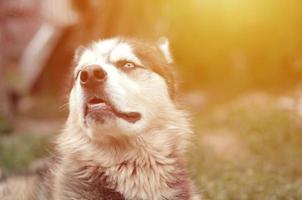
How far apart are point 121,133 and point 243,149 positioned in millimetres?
2227

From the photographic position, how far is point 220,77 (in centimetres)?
632

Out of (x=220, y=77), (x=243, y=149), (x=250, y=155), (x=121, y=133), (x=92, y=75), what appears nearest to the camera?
(x=92, y=75)

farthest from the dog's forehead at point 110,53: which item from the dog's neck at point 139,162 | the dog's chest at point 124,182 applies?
the dog's chest at point 124,182

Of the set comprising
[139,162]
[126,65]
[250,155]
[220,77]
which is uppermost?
[220,77]

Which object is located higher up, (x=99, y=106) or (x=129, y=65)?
(x=129, y=65)

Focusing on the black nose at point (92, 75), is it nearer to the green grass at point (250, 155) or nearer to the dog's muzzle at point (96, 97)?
the dog's muzzle at point (96, 97)

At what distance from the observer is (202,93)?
617 cm

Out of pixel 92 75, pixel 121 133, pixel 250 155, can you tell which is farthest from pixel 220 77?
pixel 92 75

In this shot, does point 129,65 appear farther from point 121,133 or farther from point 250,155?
point 250,155

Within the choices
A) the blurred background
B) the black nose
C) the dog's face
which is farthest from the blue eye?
the blurred background

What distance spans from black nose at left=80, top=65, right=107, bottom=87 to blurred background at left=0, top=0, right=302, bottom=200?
1.09 m

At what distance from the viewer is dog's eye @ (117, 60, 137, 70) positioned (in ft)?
11.4

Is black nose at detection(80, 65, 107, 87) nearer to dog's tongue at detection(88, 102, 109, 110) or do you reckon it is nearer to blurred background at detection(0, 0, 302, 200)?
dog's tongue at detection(88, 102, 109, 110)

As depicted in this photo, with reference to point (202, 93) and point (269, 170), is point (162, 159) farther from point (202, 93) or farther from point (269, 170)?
point (202, 93)
